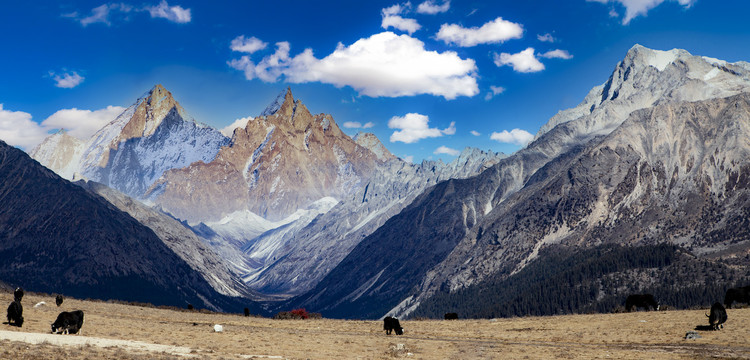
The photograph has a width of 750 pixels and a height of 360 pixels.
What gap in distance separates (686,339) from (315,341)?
37664 millimetres

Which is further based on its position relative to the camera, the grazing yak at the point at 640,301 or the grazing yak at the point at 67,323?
the grazing yak at the point at 640,301

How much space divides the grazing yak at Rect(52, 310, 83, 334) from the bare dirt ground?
0.96 meters

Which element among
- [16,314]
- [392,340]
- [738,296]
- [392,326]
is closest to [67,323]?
[16,314]

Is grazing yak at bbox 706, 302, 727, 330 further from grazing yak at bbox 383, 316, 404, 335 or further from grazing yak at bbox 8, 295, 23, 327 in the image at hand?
grazing yak at bbox 8, 295, 23, 327

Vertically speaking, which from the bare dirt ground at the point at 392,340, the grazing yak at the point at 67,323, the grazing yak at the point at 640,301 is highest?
the grazing yak at the point at 640,301

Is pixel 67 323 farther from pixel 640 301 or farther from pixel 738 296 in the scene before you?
pixel 640 301

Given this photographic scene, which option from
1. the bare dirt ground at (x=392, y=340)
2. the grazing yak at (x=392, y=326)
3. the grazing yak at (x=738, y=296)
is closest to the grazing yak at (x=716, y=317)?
the bare dirt ground at (x=392, y=340)

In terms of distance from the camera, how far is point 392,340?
69.6m

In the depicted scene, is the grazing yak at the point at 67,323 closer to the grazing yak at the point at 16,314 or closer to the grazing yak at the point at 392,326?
the grazing yak at the point at 16,314

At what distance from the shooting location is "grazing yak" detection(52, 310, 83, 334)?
184ft

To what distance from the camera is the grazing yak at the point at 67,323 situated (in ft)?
184

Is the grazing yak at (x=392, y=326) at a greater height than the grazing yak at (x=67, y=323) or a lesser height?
lesser

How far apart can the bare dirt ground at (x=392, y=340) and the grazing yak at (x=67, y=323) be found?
0.96 m

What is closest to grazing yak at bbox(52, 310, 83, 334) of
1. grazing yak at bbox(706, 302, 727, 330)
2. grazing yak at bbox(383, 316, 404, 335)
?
grazing yak at bbox(383, 316, 404, 335)
